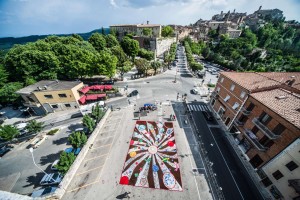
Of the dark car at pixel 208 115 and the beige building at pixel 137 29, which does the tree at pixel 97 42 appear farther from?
the dark car at pixel 208 115

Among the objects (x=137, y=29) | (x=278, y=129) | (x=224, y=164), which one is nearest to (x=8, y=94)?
(x=224, y=164)

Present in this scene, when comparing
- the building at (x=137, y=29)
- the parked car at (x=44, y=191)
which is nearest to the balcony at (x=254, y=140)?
the parked car at (x=44, y=191)

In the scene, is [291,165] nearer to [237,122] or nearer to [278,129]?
[278,129]

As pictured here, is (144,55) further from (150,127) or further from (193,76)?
(150,127)

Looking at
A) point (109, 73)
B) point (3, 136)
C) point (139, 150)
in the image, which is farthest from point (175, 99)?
point (3, 136)

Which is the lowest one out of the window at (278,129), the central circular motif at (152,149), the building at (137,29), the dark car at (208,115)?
the central circular motif at (152,149)

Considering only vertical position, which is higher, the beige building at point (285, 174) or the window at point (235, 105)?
the window at point (235, 105)

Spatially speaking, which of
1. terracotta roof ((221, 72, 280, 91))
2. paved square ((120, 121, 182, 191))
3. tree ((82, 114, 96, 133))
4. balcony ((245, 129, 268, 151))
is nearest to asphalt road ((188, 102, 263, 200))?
balcony ((245, 129, 268, 151))
